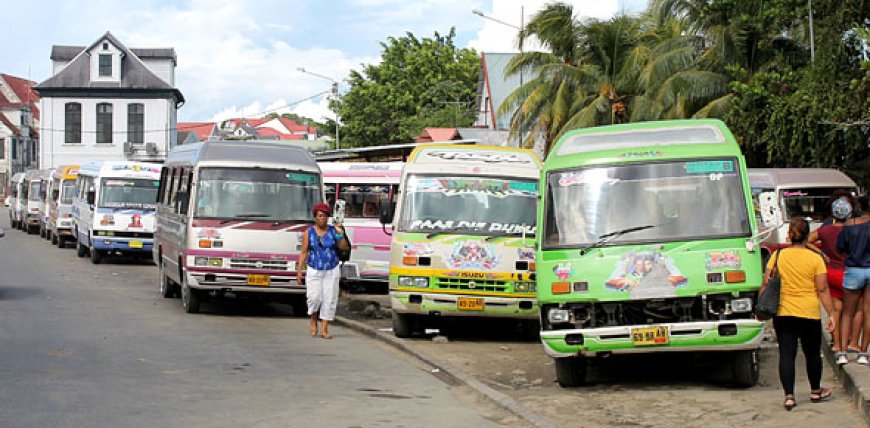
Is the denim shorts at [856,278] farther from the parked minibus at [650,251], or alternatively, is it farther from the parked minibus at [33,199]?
the parked minibus at [33,199]

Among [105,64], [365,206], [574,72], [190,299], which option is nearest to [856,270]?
[190,299]

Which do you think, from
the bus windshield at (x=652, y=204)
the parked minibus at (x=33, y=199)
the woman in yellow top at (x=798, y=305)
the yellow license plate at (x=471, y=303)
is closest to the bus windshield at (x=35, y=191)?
the parked minibus at (x=33, y=199)

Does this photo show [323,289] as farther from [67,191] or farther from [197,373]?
[67,191]

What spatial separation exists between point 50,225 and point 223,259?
26369mm

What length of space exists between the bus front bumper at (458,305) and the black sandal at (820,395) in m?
5.18

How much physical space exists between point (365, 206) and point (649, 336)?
12.3 m

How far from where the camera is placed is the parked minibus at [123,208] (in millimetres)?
29969

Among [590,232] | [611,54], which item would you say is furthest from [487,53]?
[590,232]

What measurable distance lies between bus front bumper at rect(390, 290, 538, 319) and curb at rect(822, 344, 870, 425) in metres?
4.22

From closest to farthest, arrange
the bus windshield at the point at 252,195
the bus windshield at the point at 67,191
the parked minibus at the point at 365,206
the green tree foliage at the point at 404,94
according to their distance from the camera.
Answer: the bus windshield at the point at 252,195 → the parked minibus at the point at 365,206 → the bus windshield at the point at 67,191 → the green tree foliage at the point at 404,94

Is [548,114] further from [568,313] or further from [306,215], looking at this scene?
[568,313]

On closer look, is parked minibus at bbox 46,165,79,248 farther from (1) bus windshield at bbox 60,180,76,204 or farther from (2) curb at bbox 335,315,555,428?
(2) curb at bbox 335,315,555,428

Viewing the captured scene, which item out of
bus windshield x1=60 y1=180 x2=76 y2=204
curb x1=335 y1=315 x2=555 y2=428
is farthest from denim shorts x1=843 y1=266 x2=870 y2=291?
bus windshield x1=60 y1=180 x2=76 y2=204

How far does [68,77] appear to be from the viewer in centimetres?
7369
